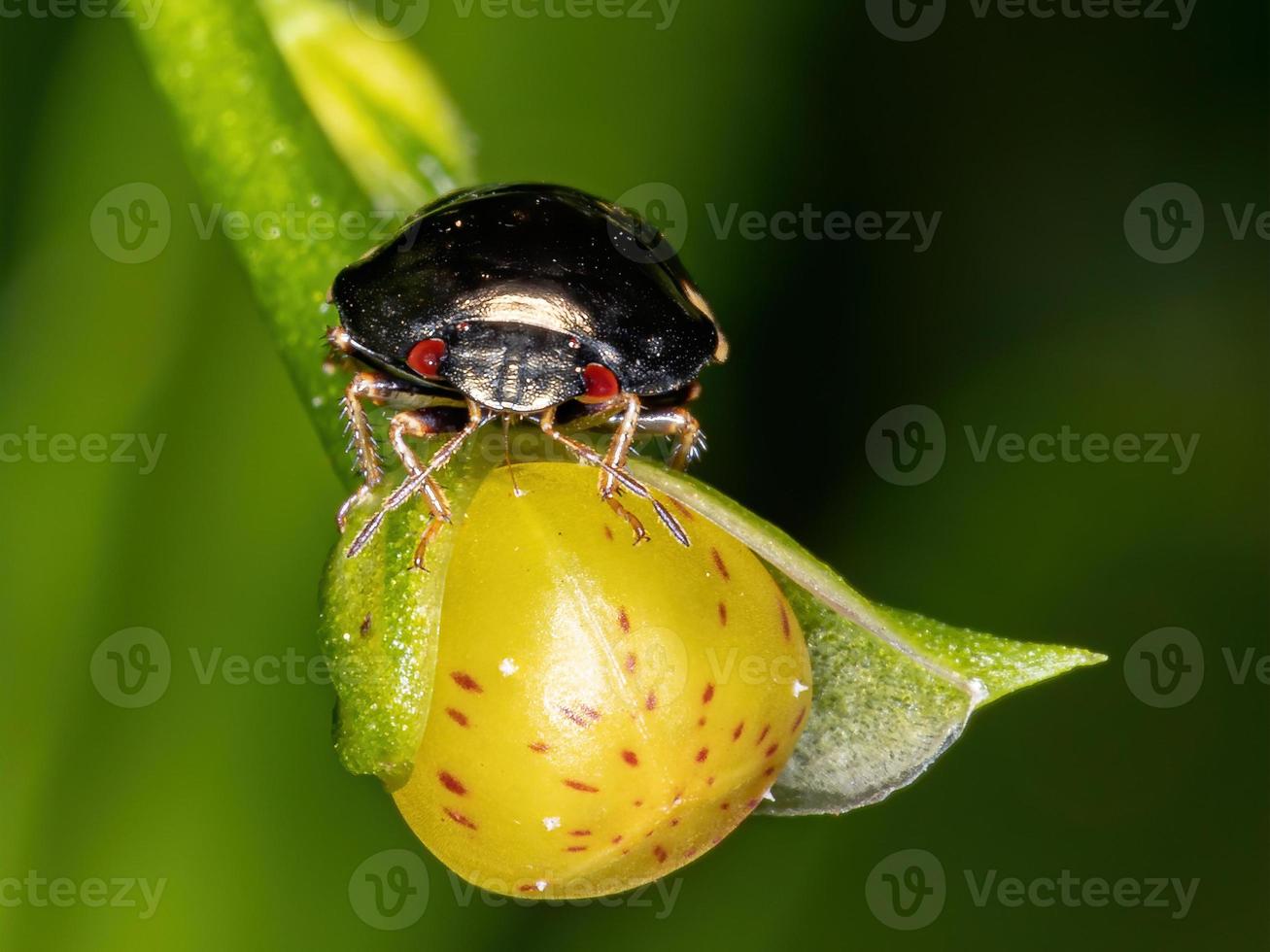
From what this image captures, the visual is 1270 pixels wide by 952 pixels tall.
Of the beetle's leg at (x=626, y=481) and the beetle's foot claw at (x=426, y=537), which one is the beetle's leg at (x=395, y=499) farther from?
the beetle's leg at (x=626, y=481)

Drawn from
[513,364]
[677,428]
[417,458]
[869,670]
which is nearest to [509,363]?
[513,364]

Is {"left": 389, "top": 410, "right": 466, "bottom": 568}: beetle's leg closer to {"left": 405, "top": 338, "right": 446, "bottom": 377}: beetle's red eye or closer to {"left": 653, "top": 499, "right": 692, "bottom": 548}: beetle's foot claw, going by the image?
{"left": 405, "top": 338, "right": 446, "bottom": 377}: beetle's red eye

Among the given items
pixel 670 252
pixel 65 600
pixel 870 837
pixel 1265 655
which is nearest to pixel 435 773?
pixel 670 252

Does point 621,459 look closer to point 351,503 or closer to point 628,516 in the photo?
point 628,516

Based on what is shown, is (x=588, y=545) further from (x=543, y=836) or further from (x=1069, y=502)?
(x=1069, y=502)

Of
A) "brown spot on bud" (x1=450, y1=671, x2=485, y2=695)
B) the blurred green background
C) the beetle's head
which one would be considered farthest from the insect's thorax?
the blurred green background
